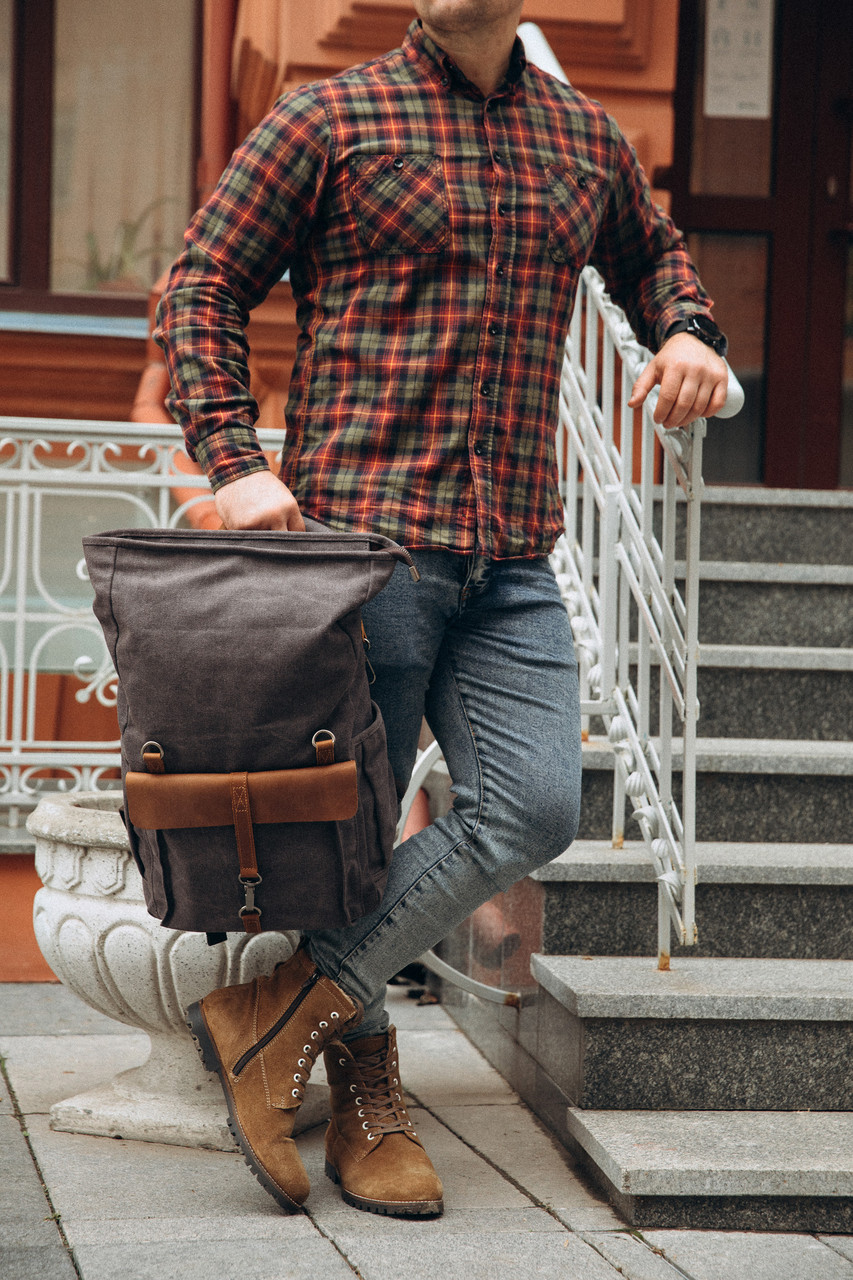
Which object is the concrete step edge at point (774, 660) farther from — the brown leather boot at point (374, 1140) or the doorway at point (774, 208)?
the doorway at point (774, 208)

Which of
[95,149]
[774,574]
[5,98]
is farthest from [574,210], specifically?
[5,98]

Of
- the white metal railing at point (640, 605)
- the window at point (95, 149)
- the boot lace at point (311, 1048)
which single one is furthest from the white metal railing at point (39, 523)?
the window at point (95, 149)

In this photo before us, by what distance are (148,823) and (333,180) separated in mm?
994

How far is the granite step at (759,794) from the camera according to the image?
298cm

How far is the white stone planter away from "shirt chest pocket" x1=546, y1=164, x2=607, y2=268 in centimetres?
126

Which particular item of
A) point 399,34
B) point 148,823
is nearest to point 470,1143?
point 148,823

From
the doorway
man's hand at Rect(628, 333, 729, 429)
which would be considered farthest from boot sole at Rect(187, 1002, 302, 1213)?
the doorway

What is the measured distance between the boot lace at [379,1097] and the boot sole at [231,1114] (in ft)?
0.57

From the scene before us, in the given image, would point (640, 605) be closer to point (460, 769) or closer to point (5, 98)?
point (460, 769)

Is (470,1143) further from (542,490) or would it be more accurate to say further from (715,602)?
(715,602)

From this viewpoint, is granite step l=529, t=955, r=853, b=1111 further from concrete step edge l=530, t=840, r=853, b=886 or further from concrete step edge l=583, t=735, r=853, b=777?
concrete step edge l=583, t=735, r=853, b=777

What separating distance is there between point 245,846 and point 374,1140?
61 cm

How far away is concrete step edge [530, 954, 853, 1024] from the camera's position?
232 cm

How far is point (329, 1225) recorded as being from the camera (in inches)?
80.9
